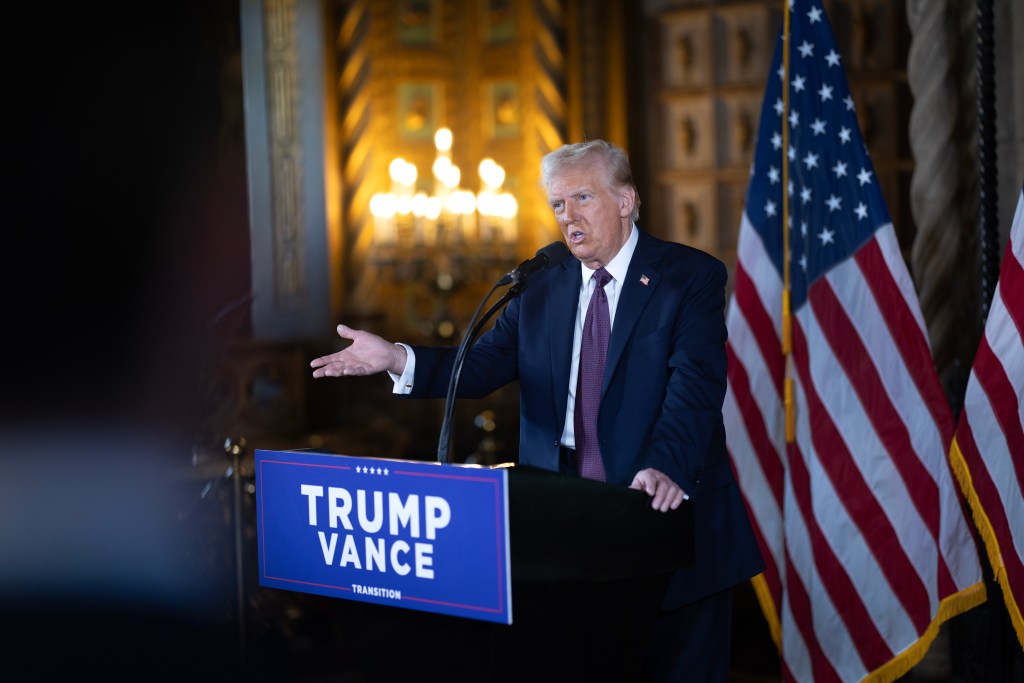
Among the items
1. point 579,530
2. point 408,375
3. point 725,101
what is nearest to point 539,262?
point 408,375

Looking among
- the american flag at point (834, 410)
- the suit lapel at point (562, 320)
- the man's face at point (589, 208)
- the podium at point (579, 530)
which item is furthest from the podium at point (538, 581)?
the american flag at point (834, 410)

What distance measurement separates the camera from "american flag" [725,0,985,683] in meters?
3.45

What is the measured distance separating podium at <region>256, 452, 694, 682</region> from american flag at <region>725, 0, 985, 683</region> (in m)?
1.66

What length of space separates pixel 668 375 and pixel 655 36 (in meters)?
3.98

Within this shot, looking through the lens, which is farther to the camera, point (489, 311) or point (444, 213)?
point (444, 213)

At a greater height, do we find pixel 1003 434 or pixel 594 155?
pixel 594 155

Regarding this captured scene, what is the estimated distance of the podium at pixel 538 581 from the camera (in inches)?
75.3

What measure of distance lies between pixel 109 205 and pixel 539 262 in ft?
2.97

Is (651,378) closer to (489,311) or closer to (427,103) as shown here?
(489,311)

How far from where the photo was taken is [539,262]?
2.29m

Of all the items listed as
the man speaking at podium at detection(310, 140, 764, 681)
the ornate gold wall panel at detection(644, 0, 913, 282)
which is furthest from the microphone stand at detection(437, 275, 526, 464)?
the ornate gold wall panel at detection(644, 0, 913, 282)

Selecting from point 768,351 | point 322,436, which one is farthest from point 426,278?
point 768,351

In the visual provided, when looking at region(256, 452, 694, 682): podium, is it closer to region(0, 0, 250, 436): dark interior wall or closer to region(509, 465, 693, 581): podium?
region(509, 465, 693, 581): podium

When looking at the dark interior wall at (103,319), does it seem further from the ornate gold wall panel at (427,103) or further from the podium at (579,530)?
the ornate gold wall panel at (427,103)
